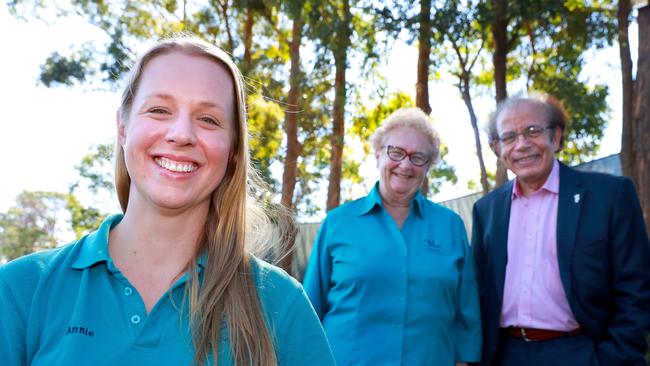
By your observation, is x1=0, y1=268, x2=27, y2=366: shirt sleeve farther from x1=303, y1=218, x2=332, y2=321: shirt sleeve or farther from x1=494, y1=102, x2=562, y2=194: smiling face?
x1=494, y1=102, x2=562, y2=194: smiling face

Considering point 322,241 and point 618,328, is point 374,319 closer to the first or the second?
point 322,241

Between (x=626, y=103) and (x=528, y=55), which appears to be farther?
(x=528, y=55)

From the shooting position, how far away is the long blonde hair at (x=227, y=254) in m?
1.69

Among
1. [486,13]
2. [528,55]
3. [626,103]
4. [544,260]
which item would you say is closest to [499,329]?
[544,260]

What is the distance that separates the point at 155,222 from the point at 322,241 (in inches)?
86.2

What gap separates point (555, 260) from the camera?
3.54 meters

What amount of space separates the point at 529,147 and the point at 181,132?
2.41m

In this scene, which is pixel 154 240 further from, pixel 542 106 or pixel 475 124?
pixel 475 124

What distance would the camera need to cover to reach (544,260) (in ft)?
11.7

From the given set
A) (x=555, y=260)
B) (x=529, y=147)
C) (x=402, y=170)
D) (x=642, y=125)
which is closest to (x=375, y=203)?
(x=402, y=170)

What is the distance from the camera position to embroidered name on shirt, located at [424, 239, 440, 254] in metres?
3.73

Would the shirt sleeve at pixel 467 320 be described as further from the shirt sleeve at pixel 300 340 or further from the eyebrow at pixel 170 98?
the eyebrow at pixel 170 98

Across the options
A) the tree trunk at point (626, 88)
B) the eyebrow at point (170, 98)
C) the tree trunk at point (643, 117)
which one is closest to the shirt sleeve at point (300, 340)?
the eyebrow at point (170, 98)

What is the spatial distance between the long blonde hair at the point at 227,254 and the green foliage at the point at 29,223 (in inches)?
1494
